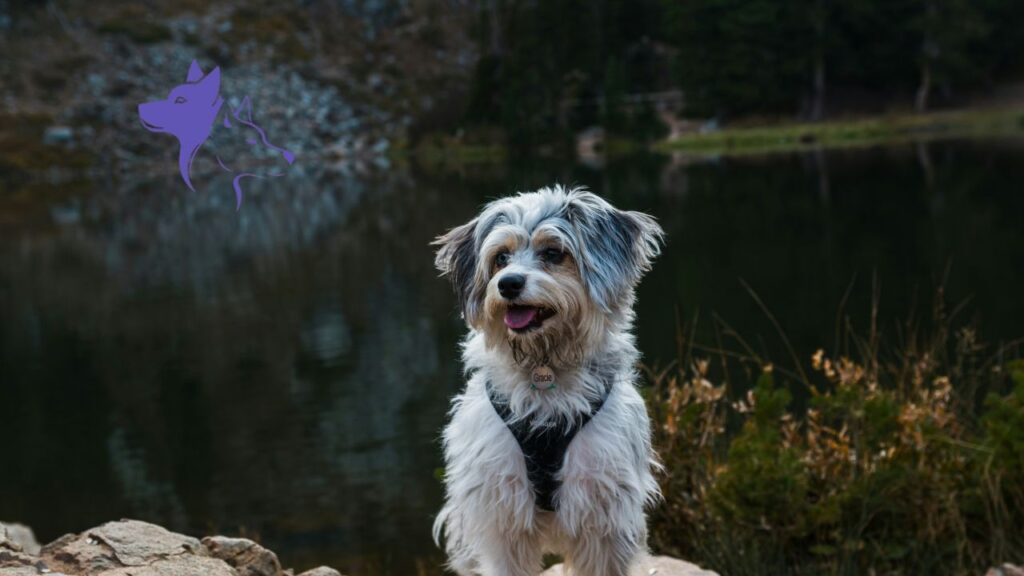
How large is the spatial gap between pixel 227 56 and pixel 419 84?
13.4 meters

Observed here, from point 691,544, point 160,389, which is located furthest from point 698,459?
point 160,389

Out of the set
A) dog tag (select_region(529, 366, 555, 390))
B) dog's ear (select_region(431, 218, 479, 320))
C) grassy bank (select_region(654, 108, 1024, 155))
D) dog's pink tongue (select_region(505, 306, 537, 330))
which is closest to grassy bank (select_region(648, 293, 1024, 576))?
dog tag (select_region(529, 366, 555, 390))

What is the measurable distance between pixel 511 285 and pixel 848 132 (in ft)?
175

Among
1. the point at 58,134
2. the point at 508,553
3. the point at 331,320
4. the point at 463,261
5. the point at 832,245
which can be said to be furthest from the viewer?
the point at 58,134

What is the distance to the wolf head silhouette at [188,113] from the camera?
3777mm

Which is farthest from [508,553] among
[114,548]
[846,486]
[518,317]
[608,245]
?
[846,486]

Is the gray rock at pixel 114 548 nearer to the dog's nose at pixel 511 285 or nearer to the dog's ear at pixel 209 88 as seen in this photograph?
the dog's nose at pixel 511 285

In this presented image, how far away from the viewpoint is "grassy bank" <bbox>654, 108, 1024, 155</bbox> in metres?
53.2

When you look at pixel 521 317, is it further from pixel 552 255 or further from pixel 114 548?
pixel 114 548

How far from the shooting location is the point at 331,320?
2105 cm

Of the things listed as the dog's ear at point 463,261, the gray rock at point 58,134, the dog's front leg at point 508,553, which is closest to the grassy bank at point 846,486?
the dog's front leg at point 508,553

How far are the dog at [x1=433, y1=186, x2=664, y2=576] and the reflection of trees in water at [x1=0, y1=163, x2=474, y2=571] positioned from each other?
5.56 meters

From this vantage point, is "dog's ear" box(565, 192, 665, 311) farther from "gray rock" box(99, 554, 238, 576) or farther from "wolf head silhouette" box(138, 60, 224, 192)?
"gray rock" box(99, 554, 238, 576)

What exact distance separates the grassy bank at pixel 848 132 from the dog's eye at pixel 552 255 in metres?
49.1
